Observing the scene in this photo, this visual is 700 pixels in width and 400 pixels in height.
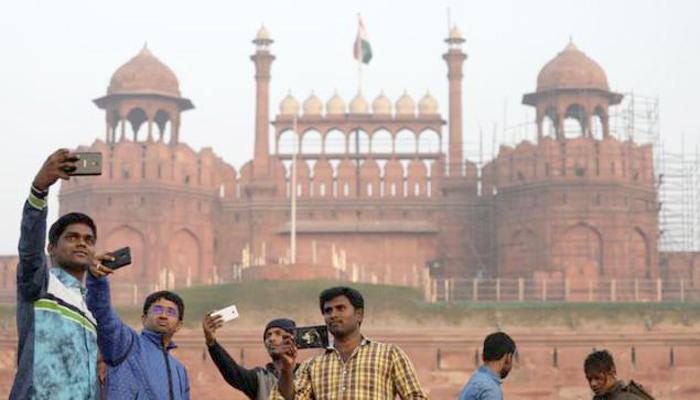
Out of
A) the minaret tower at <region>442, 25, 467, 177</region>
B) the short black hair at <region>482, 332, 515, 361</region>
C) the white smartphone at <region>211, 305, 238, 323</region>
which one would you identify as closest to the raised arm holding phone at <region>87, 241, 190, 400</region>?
the white smartphone at <region>211, 305, 238, 323</region>

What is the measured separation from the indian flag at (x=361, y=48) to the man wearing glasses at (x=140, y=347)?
3219cm

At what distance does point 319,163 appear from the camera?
117 feet

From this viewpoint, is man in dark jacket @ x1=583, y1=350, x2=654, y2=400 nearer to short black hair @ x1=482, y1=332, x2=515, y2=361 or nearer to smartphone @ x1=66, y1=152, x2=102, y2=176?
short black hair @ x1=482, y1=332, x2=515, y2=361

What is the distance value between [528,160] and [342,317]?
94.8 feet

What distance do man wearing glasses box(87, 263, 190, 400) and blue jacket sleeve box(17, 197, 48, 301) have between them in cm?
37

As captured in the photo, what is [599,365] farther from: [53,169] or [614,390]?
[53,169]

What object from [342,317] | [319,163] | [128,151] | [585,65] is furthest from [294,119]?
[342,317]

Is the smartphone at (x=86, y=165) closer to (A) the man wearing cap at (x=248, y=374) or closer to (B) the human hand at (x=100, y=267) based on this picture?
(B) the human hand at (x=100, y=267)

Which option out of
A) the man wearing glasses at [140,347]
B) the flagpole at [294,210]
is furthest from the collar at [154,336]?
the flagpole at [294,210]

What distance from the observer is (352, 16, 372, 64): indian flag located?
123ft

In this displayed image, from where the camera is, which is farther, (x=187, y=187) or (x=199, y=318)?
(x=187, y=187)

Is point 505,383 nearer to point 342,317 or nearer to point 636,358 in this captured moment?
point 636,358

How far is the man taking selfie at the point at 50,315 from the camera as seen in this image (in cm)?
406

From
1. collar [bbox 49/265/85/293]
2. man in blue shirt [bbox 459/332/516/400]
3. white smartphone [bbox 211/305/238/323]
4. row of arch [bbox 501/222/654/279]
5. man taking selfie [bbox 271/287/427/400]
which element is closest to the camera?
collar [bbox 49/265/85/293]
